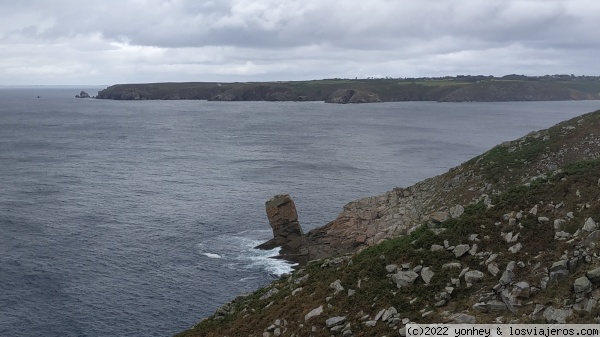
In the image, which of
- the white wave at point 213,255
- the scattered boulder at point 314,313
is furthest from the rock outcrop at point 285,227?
the scattered boulder at point 314,313

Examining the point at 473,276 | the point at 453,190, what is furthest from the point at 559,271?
the point at 453,190

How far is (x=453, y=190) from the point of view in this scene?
5009 cm

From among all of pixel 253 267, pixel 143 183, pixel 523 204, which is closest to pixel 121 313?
pixel 253 267

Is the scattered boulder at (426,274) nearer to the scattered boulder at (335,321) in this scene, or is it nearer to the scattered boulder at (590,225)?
the scattered boulder at (335,321)

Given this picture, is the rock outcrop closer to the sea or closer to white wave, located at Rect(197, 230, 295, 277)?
white wave, located at Rect(197, 230, 295, 277)

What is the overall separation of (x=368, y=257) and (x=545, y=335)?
32.7 feet

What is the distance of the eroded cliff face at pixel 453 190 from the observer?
156 ft

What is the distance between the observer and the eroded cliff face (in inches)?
1870

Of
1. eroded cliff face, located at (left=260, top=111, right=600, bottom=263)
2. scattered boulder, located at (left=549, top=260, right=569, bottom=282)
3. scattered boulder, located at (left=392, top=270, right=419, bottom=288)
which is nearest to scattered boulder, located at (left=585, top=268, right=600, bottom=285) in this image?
scattered boulder, located at (left=549, top=260, right=569, bottom=282)

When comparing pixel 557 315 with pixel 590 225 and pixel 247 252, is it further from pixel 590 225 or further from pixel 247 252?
pixel 247 252

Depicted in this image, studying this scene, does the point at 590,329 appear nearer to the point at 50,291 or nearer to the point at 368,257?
the point at 368,257

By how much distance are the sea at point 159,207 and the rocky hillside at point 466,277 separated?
62.0 ft

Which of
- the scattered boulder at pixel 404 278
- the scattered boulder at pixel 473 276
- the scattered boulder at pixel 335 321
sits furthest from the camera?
the scattered boulder at pixel 404 278

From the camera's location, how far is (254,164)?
4235 inches
